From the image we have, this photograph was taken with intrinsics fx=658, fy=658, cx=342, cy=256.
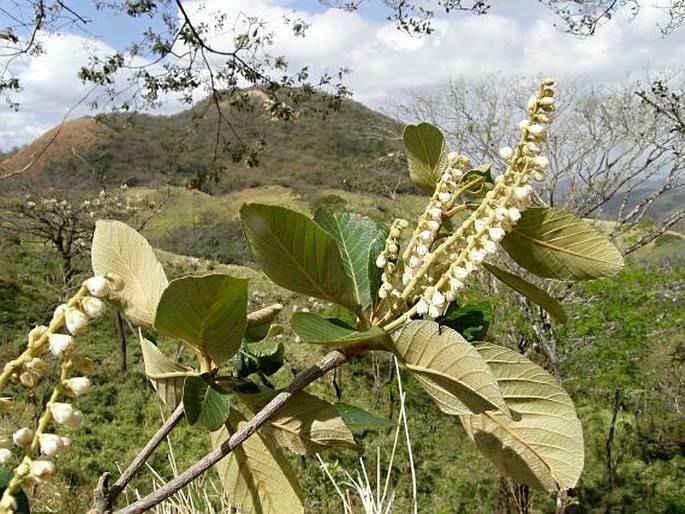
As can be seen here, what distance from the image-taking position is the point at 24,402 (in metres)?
6.22

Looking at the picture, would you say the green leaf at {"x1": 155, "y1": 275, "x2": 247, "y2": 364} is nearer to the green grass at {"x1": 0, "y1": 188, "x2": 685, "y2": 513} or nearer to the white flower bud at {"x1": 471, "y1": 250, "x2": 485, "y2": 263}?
the white flower bud at {"x1": 471, "y1": 250, "x2": 485, "y2": 263}

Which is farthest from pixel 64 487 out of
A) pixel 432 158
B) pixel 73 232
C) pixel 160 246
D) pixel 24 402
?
pixel 160 246

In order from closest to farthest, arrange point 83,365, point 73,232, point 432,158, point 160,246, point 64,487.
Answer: point 83,365, point 432,158, point 64,487, point 73,232, point 160,246

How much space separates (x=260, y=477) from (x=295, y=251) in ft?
0.69

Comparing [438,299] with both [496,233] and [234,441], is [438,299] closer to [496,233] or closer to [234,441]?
[496,233]

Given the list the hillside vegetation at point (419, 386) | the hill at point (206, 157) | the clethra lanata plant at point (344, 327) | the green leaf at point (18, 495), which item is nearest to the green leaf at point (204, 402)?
the clethra lanata plant at point (344, 327)

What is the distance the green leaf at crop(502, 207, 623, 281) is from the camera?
0.51 meters

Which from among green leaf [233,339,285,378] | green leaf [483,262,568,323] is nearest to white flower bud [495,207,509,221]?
green leaf [483,262,568,323]

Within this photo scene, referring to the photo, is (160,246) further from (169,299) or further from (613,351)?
(169,299)

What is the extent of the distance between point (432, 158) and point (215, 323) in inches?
10.2

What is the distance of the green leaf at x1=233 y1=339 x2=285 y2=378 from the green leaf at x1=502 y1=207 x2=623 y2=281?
0.21m

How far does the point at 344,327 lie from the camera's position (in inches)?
18.9

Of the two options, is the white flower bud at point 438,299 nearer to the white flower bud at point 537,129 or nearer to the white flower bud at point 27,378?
the white flower bud at point 537,129

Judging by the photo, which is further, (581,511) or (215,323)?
(581,511)
